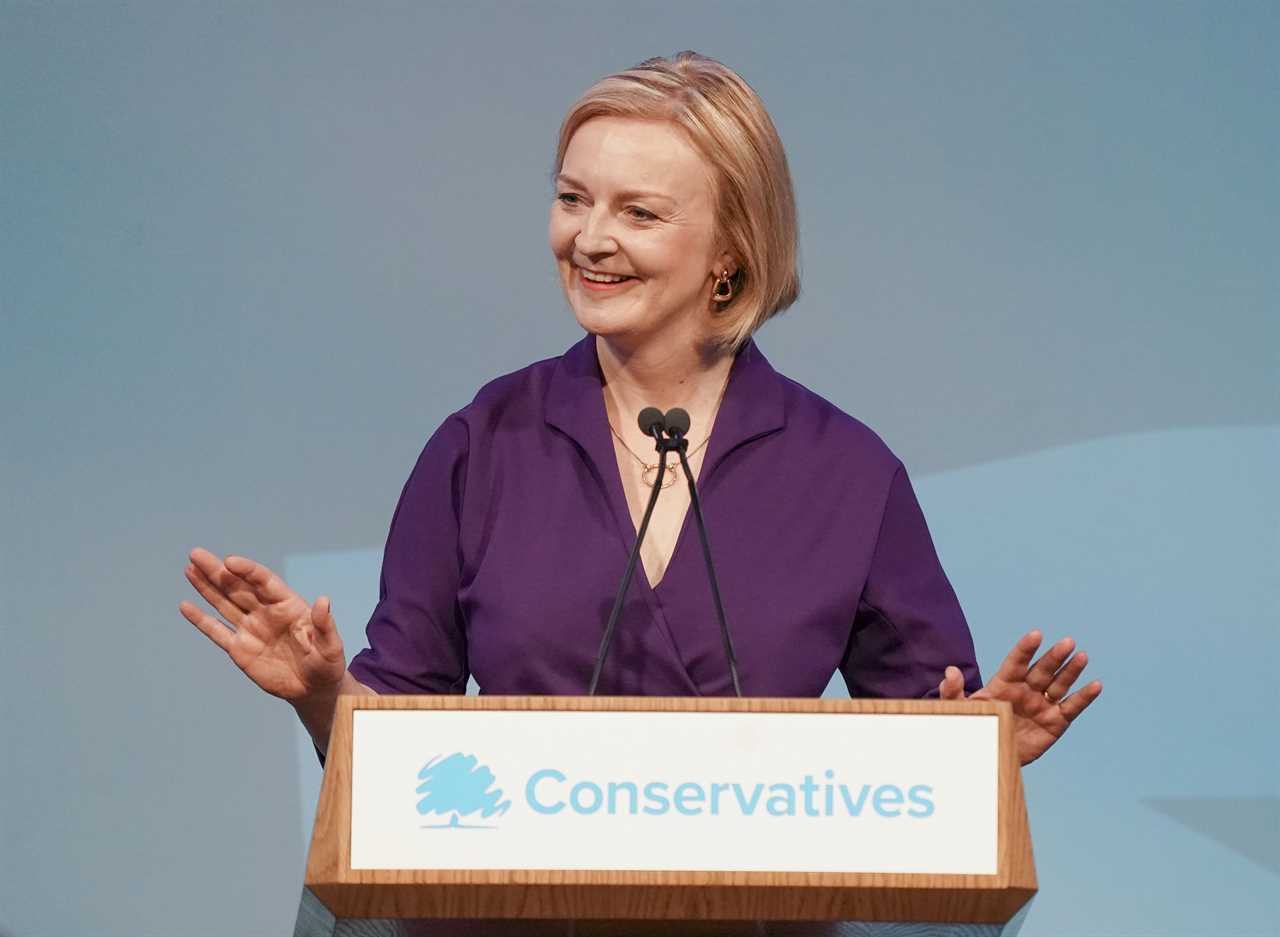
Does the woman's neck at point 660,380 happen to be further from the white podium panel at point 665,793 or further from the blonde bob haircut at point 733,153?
the white podium panel at point 665,793

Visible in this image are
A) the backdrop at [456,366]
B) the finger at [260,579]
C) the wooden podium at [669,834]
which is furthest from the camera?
the backdrop at [456,366]

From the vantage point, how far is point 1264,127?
131 inches

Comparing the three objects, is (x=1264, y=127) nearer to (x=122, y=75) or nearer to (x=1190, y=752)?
(x=1190, y=752)

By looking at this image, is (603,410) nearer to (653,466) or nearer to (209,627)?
(653,466)

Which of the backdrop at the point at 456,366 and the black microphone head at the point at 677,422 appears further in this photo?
the backdrop at the point at 456,366

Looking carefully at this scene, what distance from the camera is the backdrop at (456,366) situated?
3.21 meters

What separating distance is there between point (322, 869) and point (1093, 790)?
83.9 inches

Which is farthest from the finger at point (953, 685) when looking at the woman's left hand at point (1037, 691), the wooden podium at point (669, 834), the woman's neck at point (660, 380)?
the woman's neck at point (660, 380)

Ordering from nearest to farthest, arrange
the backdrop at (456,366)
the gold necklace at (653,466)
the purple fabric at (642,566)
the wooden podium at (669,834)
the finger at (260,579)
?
the wooden podium at (669,834) < the finger at (260,579) < the purple fabric at (642,566) < the gold necklace at (653,466) < the backdrop at (456,366)

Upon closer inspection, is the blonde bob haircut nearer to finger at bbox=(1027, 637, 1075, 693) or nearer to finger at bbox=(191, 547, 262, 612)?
finger at bbox=(1027, 637, 1075, 693)

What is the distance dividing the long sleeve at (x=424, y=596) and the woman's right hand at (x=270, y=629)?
0.34 metres

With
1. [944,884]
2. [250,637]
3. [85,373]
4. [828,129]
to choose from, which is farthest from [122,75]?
[944,884]

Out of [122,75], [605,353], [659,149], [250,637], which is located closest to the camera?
[250,637]

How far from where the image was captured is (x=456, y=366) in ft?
10.7
